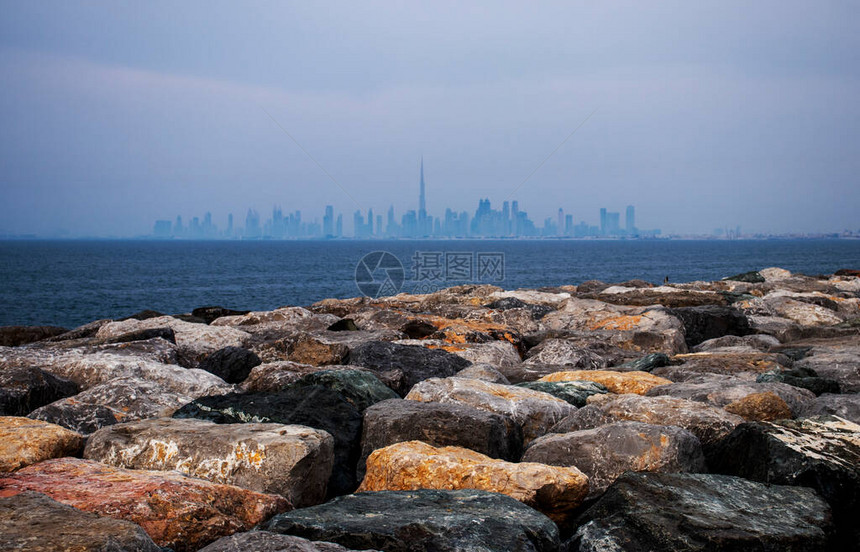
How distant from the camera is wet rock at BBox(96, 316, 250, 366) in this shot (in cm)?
1025

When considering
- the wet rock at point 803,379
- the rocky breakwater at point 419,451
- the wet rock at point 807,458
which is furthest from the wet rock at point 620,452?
the wet rock at point 803,379

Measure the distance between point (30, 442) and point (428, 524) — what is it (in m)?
3.17

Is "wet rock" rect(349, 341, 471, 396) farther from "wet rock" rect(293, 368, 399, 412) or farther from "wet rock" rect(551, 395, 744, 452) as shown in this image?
"wet rock" rect(551, 395, 744, 452)

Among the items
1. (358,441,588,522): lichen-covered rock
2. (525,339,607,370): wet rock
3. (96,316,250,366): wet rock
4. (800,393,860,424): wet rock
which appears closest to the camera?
(358,441,588,522): lichen-covered rock

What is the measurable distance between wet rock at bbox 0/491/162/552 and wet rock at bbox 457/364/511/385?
5.01m

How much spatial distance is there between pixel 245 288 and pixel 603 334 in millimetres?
51421

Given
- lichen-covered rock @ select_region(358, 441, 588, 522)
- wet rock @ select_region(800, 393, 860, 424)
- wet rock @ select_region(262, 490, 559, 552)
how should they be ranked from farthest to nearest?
wet rock @ select_region(800, 393, 860, 424)
lichen-covered rock @ select_region(358, 441, 588, 522)
wet rock @ select_region(262, 490, 559, 552)

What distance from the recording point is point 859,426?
5625 millimetres

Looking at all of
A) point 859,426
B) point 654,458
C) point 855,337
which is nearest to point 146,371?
point 654,458

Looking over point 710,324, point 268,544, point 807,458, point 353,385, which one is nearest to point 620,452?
point 807,458

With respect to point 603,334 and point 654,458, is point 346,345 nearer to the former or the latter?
point 603,334

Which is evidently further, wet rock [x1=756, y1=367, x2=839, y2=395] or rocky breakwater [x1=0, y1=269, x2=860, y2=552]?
wet rock [x1=756, y1=367, x2=839, y2=395]

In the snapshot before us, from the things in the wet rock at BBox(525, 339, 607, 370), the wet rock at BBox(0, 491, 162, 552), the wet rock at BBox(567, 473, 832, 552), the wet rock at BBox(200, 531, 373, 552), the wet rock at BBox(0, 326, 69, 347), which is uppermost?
the wet rock at BBox(0, 491, 162, 552)

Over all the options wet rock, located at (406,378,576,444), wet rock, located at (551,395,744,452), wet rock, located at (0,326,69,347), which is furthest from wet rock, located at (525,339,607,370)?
wet rock, located at (0,326,69,347)
